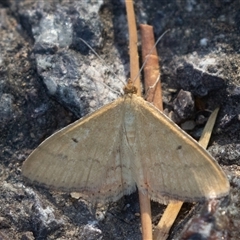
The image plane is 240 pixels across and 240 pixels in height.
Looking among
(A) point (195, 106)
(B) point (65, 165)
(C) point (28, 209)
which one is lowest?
(C) point (28, 209)

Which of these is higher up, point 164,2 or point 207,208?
point 164,2

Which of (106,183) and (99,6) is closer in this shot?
(106,183)

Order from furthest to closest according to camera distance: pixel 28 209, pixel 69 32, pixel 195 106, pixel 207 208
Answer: pixel 69 32, pixel 195 106, pixel 28 209, pixel 207 208

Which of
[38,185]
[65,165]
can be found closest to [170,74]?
[65,165]

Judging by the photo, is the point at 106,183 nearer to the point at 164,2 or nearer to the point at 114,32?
the point at 114,32

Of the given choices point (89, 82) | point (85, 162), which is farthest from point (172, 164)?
point (89, 82)

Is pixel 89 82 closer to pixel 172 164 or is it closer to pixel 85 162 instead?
pixel 85 162
